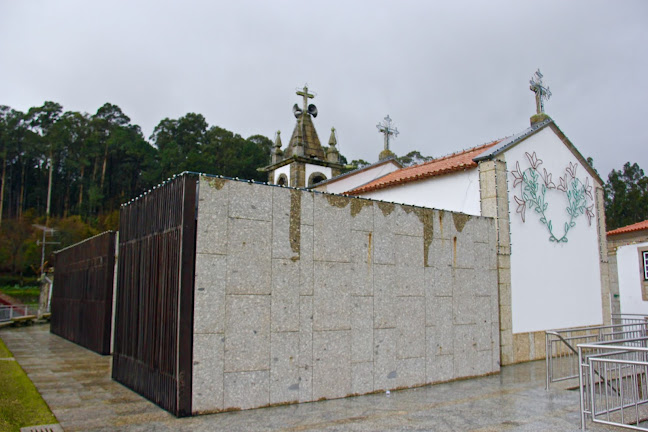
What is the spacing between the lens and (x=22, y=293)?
130 feet

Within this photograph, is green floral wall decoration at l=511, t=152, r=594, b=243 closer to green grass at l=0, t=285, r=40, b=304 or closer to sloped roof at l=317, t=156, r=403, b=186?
sloped roof at l=317, t=156, r=403, b=186

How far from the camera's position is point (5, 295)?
1491 inches

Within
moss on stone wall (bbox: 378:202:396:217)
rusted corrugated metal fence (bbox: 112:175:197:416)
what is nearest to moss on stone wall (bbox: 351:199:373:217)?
moss on stone wall (bbox: 378:202:396:217)

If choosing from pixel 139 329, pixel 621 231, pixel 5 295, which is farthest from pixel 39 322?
pixel 621 231

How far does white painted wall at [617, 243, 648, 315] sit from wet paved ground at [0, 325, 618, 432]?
14.9 meters

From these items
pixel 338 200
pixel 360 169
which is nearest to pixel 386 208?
pixel 338 200

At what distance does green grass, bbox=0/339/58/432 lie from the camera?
20.2ft

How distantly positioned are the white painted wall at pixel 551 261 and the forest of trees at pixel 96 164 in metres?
39.1

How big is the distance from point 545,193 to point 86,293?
1425cm

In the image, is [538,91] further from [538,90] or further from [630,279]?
[630,279]

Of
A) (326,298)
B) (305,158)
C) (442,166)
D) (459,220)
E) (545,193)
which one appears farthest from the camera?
(305,158)

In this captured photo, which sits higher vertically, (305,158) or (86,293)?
(305,158)

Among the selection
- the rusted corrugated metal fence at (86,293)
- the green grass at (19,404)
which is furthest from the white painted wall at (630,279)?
the green grass at (19,404)

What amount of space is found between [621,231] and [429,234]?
16.6 metres
